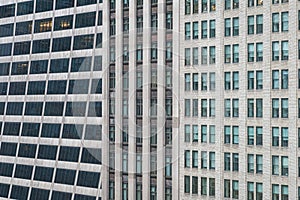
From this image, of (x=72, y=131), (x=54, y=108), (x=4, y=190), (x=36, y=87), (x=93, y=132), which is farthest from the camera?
(x=4, y=190)

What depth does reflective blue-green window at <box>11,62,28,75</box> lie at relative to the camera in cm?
6725

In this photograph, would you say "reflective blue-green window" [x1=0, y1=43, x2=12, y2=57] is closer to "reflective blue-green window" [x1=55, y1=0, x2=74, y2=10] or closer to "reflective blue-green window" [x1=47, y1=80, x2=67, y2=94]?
"reflective blue-green window" [x1=47, y1=80, x2=67, y2=94]

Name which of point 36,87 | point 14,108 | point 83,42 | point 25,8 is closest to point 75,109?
point 36,87

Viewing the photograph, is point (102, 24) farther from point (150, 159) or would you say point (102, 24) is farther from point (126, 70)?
point (150, 159)

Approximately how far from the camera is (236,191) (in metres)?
50.5

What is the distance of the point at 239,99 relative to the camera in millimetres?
50938

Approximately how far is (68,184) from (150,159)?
11.8m

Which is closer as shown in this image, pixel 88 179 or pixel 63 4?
pixel 88 179

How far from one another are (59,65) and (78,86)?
434 centimetres

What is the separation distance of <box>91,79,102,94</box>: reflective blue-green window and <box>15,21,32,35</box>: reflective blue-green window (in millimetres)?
13732

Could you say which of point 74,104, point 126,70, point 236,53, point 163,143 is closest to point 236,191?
point 163,143

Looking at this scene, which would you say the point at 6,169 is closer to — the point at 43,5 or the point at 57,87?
the point at 57,87

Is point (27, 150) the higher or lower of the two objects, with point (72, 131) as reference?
lower

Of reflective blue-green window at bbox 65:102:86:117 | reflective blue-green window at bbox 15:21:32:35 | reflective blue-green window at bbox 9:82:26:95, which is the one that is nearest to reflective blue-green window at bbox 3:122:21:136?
reflective blue-green window at bbox 9:82:26:95
